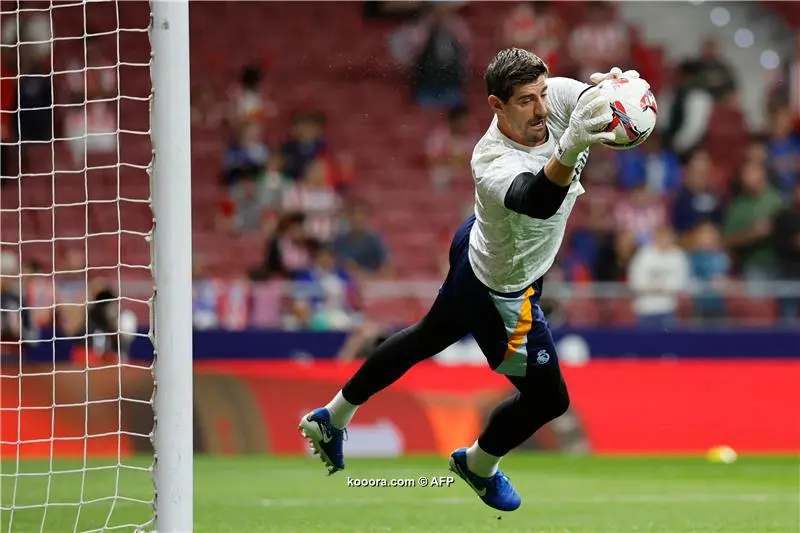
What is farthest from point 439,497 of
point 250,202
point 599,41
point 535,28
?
point 599,41

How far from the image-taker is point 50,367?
1230cm

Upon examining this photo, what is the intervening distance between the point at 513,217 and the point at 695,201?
9939mm

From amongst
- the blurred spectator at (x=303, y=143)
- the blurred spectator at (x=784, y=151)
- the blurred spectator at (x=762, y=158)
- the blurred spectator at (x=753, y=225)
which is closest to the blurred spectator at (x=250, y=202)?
the blurred spectator at (x=303, y=143)

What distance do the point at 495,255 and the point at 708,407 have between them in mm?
7135

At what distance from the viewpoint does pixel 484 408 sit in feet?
40.4

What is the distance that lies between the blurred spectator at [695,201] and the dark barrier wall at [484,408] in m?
2.83

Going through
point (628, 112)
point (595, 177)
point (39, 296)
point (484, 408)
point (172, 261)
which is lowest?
point (484, 408)

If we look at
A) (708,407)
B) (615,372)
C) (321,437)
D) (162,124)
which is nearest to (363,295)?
(615,372)

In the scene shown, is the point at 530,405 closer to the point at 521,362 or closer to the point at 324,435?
the point at 521,362

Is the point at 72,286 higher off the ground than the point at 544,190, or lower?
lower

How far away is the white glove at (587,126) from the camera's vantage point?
16.3ft

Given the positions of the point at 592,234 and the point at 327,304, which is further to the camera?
the point at 592,234

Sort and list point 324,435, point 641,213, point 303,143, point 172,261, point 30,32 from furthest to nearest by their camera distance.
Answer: point 303,143 → point 641,213 → point 30,32 → point 324,435 → point 172,261

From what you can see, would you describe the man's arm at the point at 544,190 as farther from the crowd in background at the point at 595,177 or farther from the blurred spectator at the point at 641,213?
the blurred spectator at the point at 641,213
